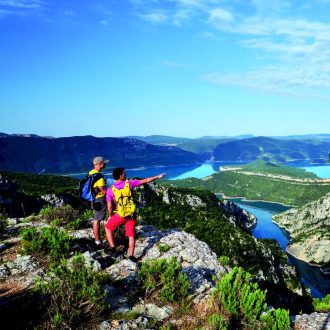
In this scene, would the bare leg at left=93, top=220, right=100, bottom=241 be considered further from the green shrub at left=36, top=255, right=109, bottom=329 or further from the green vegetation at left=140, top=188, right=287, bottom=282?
the green vegetation at left=140, top=188, right=287, bottom=282

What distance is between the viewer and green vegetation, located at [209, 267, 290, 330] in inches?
356

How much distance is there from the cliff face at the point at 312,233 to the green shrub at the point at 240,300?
145 meters

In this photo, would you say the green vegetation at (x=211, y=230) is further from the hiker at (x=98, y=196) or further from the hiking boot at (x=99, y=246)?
the hiker at (x=98, y=196)

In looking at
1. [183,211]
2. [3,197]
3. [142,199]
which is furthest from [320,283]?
[3,197]

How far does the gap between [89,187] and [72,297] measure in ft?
19.7

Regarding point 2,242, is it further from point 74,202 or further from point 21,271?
point 74,202

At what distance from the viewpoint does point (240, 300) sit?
951 centimetres

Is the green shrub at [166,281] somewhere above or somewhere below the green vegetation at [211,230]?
above

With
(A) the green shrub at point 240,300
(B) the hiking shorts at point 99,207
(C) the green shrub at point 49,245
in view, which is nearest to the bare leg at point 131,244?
(B) the hiking shorts at point 99,207

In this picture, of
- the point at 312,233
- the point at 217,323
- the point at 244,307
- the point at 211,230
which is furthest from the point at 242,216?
the point at 217,323

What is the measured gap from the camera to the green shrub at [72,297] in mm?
8422

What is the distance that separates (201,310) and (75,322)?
12.7 ft

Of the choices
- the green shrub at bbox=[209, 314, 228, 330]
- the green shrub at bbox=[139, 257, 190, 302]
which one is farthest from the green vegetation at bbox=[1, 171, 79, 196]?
the green shrub at bbox=[209, 314, 228, 330]

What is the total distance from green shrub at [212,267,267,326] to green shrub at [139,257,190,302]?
1.24 meters
